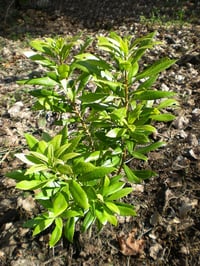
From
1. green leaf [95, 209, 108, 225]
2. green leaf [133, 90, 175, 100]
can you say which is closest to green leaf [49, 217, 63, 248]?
green leaf [95, 209, 108, 225]

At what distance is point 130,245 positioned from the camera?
231 cm

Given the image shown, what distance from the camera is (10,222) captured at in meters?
2.55

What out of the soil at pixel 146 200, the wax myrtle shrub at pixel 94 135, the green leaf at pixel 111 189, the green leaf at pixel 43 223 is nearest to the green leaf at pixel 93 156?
the wax myrtle shrub at pixel 94 135

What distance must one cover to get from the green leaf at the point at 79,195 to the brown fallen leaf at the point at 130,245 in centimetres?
82

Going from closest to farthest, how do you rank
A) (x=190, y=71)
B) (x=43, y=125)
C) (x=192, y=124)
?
(x=192, y=124)
(x=43, y=125)
(x=190, y=71)

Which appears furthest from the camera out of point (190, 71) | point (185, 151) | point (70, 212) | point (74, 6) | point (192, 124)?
point (74, 6)

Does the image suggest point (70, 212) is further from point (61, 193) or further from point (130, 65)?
point (130, 65)

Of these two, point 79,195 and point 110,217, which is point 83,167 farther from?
point 110,217

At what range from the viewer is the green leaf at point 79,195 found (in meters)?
1.61

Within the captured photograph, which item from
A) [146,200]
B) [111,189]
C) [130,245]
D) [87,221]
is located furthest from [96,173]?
[146,200]

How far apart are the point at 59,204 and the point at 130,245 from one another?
84 cm

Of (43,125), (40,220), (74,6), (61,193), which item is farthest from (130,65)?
(74,6)

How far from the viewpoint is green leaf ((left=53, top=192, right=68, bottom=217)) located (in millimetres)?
1649

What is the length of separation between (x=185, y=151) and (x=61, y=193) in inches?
55.9
